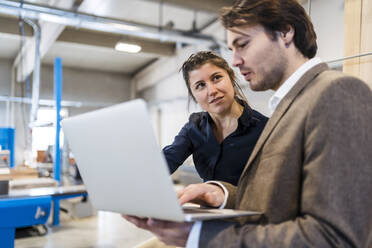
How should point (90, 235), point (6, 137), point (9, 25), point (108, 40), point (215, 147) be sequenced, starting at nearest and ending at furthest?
point (215, 147)
point (90, 235)
point (6, 137)
point (9, 25)
point (108, 40)

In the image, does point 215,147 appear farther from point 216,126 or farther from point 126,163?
point 126,163

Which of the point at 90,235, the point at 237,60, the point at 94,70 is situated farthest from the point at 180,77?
the point at 94,70

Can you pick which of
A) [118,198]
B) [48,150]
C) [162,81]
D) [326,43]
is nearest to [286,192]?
[118,198]

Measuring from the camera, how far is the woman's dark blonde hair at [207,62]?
3.92 feet

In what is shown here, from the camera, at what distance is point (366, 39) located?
128cm

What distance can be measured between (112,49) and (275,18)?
19.8ft

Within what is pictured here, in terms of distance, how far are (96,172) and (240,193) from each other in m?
0.35

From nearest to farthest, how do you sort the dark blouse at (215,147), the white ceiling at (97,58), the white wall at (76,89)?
the dark blouse at (215,147) → the white ceiling at (97,58) → the white wall at (76,89)

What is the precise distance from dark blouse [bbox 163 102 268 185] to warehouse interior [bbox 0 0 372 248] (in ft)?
0.34

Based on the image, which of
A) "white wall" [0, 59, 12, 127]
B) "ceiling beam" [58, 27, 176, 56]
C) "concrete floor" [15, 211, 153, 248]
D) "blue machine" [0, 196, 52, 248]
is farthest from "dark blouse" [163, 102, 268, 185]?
"white wall" [0, 59, 12, 127]

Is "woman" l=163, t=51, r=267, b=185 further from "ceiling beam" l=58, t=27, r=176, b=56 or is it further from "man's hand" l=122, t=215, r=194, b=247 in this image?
"ceiling beam" l=58, t=27, r=176, b=56

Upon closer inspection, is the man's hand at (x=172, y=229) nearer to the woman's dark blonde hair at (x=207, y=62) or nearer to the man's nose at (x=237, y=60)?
the man's nose at (x=237, y=60)

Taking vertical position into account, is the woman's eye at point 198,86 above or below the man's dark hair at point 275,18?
below

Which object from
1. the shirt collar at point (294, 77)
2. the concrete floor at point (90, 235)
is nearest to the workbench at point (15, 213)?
the concrete floor at point (90, 235)
